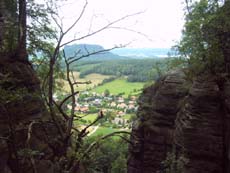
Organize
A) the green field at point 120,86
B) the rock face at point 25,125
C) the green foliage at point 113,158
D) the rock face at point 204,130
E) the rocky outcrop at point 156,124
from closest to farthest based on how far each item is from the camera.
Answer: the rock face at point 25,125 → the rock face at point 204,130 → the rocky outcrop at point 156,124 → the green foliage at point 113,158 → the green field at point 120,86

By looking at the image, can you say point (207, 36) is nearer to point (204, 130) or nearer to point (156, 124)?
point (204, 130)

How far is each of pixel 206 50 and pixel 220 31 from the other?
3.60 ft

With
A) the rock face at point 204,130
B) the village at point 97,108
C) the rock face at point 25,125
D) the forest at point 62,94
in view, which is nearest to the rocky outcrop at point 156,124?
the forest at point 62,94

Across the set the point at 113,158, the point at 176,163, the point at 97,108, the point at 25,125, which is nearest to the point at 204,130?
the point at 176,163

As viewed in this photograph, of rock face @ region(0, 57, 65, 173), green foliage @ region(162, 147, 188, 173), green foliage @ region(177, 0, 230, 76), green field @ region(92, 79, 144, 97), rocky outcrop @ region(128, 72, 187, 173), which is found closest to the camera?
rock face @ region(0, 57, 65, 173)

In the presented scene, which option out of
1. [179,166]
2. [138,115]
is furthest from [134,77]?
[179,166]

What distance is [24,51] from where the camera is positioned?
11391 millimetres

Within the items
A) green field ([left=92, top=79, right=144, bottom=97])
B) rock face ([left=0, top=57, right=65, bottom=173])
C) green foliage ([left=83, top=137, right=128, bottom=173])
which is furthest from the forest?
green field ([left=92, top=79, right=144, bottom=97])

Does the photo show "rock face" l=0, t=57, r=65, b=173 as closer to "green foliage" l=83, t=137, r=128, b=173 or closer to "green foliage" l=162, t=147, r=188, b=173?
Answer: "green foliage" l=162, t=147, r=188, b=173

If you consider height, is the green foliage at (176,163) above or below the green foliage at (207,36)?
below

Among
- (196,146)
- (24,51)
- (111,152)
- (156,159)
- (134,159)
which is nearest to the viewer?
(24,51)

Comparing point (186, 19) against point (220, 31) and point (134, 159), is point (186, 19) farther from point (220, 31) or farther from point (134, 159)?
point (134, 159)

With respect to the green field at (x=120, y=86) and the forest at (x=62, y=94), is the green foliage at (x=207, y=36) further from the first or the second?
the green field at (x=120, y=86)

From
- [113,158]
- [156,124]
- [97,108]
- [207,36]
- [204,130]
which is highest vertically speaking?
[207,36]
